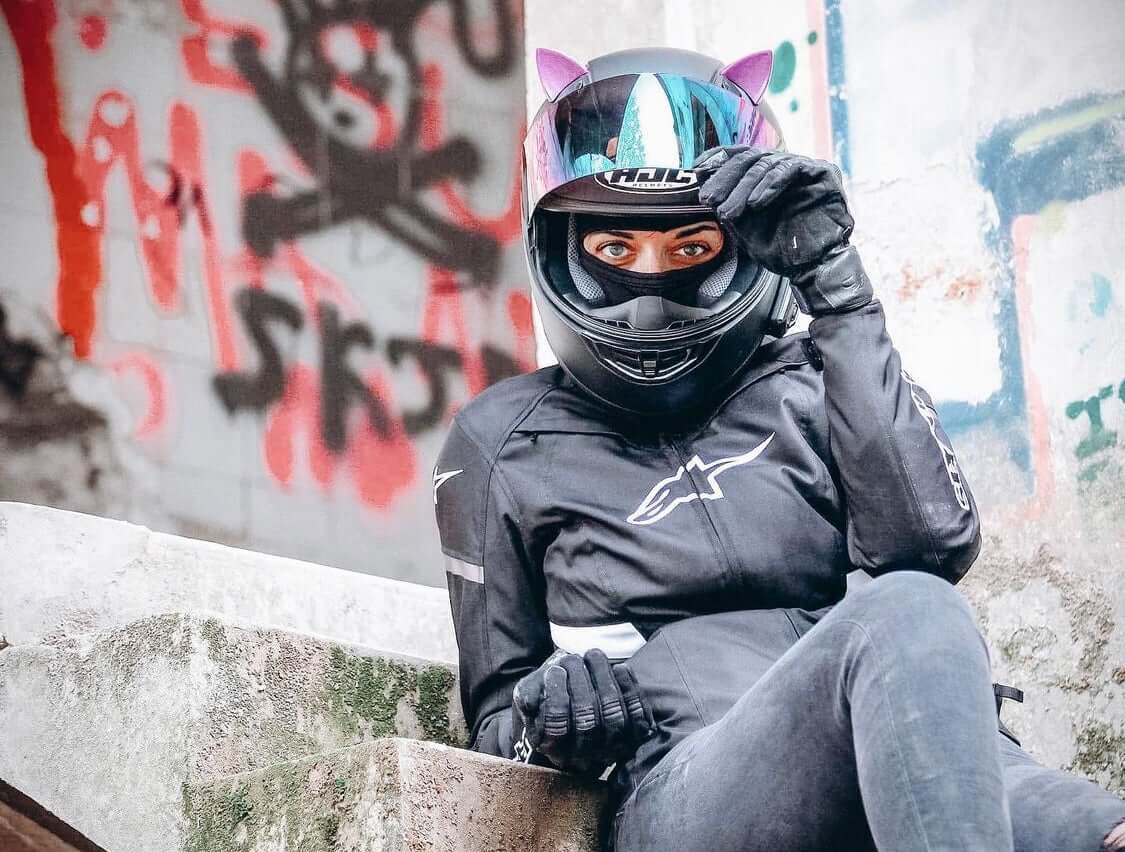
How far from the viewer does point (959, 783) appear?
1818 millimetres

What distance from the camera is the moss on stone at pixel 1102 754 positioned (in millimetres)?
3418

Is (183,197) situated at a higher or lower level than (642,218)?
lower

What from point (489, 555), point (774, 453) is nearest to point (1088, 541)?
point (774, 453)

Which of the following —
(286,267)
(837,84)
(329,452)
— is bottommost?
(329,452)

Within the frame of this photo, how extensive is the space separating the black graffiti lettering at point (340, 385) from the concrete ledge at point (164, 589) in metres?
1.27

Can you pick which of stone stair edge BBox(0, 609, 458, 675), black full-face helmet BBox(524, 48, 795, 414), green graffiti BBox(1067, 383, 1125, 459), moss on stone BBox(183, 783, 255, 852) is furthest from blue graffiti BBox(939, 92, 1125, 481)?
moss on stone BBox(183, 783, 255, 852)

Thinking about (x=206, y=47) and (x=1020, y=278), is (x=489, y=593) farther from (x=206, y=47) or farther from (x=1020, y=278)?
(x=206, y=47)

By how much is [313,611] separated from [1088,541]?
1653mm

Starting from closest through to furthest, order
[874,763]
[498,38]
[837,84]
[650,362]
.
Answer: [874,763] → [650,362] → [837,84] → [498,38]

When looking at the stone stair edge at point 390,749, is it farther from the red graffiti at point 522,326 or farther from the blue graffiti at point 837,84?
the red graffiti at point 522,326

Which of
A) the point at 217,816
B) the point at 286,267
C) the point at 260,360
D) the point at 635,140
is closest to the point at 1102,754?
the point at 635,140

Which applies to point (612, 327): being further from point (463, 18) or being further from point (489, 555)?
point (463, 18)

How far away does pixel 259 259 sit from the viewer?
15.8 feet

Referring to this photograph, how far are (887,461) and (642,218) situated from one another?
2.24 feet
